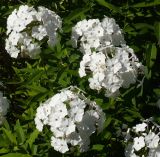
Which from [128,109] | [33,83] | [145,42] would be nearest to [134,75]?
[128,109]

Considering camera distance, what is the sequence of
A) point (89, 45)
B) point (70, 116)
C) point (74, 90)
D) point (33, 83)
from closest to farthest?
point (70, 116) → point (74, 90) → point (89, 45) → point (33, 83)

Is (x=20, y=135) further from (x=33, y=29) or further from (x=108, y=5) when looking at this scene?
(x=108, y=5)

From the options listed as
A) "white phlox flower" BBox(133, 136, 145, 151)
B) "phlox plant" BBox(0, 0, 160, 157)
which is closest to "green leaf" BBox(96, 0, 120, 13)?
"phlox plant" BBox(0, 0, 160, 157)

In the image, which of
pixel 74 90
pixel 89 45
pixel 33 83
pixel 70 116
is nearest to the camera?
pixel 70 116

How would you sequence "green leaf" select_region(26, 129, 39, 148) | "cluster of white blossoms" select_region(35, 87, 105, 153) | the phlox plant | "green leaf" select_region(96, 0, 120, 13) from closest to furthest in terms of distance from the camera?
1. "cluster of white blossoms" select_region(35, 87, 105, 153)
2. the phlox plant
3. "green leaf" select_region(26, 129, 39, 148)
4. "green leaf" select_region(96, 0, 120, 13)

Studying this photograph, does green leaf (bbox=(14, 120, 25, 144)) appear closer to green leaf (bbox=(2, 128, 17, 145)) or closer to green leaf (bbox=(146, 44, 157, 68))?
green leaf (bbox=(2, 128, 17, 145))

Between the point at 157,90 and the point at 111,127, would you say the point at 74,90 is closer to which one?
the point at 111,127

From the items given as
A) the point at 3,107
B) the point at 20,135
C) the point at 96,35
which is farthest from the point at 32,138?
the point at 96,35
